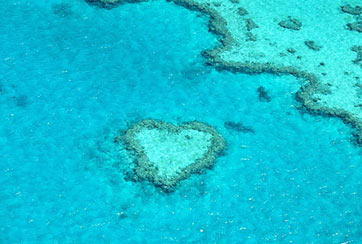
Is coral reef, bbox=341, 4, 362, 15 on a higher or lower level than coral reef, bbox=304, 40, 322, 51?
higher

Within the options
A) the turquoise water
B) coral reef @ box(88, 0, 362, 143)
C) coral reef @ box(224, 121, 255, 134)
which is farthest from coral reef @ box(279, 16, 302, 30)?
coral reef @ box(224, 121, 255, 134)

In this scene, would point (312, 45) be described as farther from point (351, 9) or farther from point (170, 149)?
point (170, 149)

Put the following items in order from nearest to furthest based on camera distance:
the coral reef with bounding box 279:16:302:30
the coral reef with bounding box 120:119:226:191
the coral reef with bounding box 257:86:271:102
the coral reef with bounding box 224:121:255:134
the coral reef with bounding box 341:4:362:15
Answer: the coral reef with bounding box 120:119:226:191 < the coral reef with bounding box 224:121:255:134 < the coral reef with bounding box 257:86:271:102 < the coral reef with bounding box 279:16:302:30 < the coral reef with bounding box 341:4:362:15

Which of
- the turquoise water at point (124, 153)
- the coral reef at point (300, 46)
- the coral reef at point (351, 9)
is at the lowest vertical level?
the turquoise water at point (124, 153)

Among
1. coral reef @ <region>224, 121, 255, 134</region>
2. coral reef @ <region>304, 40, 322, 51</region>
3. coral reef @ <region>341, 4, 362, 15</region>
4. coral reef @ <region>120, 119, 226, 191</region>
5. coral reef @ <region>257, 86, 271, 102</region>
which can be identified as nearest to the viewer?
coral reef @ <region>120, 119, 226, 191</region>

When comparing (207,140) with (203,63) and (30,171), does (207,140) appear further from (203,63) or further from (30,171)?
(30,171)

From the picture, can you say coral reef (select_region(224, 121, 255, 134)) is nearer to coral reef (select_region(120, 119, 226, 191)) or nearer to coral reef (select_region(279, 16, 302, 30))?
coral reef (select_region(120, 119, 226, 191))

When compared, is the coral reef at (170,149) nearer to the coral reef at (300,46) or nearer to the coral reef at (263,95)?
the coral reef at (263,95)

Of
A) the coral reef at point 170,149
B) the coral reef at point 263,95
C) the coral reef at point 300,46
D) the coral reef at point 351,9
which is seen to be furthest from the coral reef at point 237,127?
the coral reef at point 351,9
